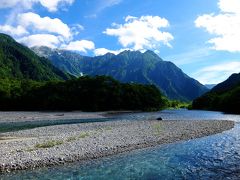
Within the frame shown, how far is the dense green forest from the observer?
152750mm

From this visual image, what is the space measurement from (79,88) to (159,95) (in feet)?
154

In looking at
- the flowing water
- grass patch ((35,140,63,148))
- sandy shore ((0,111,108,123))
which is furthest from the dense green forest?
the flowing water

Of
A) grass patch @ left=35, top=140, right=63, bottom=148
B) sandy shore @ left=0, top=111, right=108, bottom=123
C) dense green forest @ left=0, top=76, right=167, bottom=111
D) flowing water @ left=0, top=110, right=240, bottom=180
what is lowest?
flowing water @ left=0, top=110, right=240, bottom=180

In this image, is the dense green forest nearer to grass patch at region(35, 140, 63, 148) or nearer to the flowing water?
grass patch at region(35, 140, 63, 148)

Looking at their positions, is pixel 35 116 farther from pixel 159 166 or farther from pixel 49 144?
pixel 159 166

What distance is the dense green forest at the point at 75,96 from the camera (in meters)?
153

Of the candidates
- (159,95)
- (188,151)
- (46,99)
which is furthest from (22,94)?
(188,151)

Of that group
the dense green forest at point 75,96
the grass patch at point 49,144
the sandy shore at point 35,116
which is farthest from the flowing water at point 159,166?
the dense green forest at point 75,96

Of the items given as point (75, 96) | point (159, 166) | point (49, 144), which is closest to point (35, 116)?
point (75, 96)

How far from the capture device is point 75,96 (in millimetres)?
155375

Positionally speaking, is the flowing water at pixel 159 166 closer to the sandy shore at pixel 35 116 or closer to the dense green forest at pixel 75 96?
the sandy shore at pixel 35 116

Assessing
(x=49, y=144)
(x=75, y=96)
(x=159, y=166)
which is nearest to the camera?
(x=159, y=166)

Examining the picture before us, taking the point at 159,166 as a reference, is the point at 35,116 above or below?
above

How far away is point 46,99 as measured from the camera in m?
153
